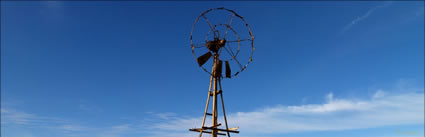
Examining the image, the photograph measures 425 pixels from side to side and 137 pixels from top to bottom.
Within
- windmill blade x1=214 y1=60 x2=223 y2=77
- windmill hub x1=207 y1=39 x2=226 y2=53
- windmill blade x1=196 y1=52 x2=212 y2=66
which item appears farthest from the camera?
windmill hub x1=207 y1=39 x2=226 y2=53

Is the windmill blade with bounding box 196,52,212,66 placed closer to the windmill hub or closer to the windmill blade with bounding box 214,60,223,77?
the windmill hub

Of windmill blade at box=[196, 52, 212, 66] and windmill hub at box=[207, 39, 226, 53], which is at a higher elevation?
windmill hub at box=[207, 39, 226, 53]

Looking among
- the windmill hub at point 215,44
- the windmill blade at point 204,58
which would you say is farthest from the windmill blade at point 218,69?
the windmill hub at point 215,44

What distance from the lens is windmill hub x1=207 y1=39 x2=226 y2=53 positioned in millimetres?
20375

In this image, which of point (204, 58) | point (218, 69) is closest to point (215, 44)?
point (204, 58)

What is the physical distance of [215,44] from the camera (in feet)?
67.1

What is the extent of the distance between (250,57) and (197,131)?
5.92m

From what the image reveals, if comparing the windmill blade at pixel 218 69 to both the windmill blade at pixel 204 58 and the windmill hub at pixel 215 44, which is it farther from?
the windmill hub at pixel 215 44

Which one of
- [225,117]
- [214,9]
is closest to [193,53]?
[214,9]

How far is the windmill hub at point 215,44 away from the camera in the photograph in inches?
802

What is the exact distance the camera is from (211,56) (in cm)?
2044

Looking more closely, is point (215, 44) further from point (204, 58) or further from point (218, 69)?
point (218, 69)

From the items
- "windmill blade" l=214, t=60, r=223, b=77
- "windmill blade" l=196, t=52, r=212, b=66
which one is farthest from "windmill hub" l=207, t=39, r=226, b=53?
"windmill blade" l=214, t=60, r=223, b=77

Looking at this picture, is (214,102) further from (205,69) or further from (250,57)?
(250,57)
